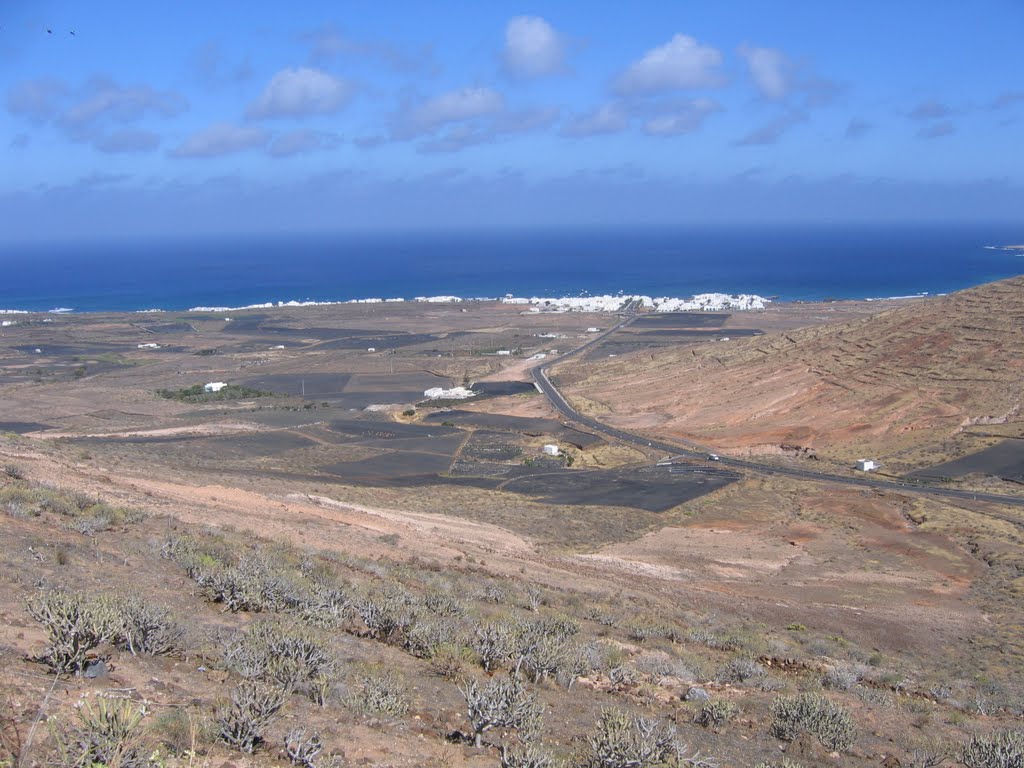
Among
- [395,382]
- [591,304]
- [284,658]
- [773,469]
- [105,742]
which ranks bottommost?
[773,469]

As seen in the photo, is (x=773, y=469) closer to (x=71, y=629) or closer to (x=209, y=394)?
(x=71, y=629)

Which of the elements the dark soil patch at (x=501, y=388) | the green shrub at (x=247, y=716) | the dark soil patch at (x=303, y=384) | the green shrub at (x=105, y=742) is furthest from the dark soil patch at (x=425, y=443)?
the green shrub at (x=105, y=742)

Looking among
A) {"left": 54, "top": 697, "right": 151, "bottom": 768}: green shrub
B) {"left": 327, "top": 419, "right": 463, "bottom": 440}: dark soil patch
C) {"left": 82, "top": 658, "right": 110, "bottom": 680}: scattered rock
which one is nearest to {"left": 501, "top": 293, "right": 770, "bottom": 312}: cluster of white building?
{"left": 327, "top": 419, "right": 463, "bottom": 440}: dark soil patch

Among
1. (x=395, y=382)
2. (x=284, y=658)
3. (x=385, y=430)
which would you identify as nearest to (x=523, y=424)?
(x=385, y=430)

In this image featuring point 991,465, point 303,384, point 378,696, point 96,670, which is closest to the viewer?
point 96,670

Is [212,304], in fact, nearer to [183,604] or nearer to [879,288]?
[879,288]

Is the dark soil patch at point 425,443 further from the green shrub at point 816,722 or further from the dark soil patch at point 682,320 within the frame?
the dark soil patch at point 682,320
